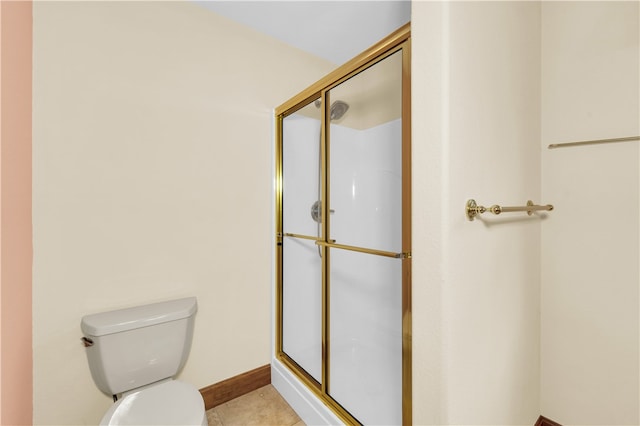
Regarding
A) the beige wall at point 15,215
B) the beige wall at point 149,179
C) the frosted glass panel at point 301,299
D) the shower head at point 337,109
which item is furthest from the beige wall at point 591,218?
the beige wall at point 15,215

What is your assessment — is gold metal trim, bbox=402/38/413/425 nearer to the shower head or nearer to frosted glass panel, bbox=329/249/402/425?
frosted glass panel, bbox=329/249/402/425

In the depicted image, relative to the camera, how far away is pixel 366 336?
5.84 ft

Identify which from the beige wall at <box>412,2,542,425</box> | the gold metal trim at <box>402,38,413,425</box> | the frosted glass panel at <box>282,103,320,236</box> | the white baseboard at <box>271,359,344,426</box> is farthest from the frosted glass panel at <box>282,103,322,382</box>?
the beige wall at <box>412,2,542,425</box>

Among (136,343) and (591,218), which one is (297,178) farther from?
(591,218)

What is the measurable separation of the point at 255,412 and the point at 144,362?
718 mm

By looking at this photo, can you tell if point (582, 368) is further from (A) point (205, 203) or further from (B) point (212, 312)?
(A) point (205, 203)

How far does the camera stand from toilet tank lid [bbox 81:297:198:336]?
47.2 inches

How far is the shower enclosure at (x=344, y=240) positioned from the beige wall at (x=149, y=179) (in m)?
0.17

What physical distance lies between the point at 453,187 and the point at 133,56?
167cm

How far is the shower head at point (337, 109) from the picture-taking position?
1.59 meters

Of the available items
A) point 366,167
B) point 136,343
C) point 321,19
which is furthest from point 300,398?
point 321,19

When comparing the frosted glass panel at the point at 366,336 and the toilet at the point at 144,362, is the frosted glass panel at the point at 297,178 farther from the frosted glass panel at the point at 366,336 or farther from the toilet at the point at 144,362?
the toilet at the point at 144,362

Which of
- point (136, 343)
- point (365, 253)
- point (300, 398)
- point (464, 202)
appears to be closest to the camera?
point (464, 202)

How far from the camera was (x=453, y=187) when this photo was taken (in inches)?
30.6
